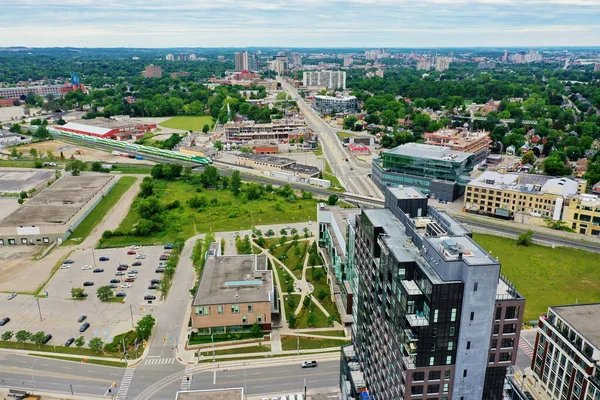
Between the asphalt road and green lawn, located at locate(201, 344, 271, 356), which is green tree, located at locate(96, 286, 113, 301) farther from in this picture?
green lawn, located at locate(201, 344, 271, 356)

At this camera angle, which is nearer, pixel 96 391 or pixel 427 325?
pixel 427 325

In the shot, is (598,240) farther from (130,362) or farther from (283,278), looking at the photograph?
(130,362)

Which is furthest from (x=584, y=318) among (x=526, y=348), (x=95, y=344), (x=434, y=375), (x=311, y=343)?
(x=95, y=344)

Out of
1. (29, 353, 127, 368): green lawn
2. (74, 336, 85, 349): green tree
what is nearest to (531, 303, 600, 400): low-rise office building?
(29, 353, 127, 368): green lawn

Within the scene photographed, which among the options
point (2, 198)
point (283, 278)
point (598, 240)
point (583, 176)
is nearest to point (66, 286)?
point (283, 278)

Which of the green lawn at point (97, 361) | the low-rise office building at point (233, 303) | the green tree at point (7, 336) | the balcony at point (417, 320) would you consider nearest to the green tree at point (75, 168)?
the green tree at point (7, 336)
